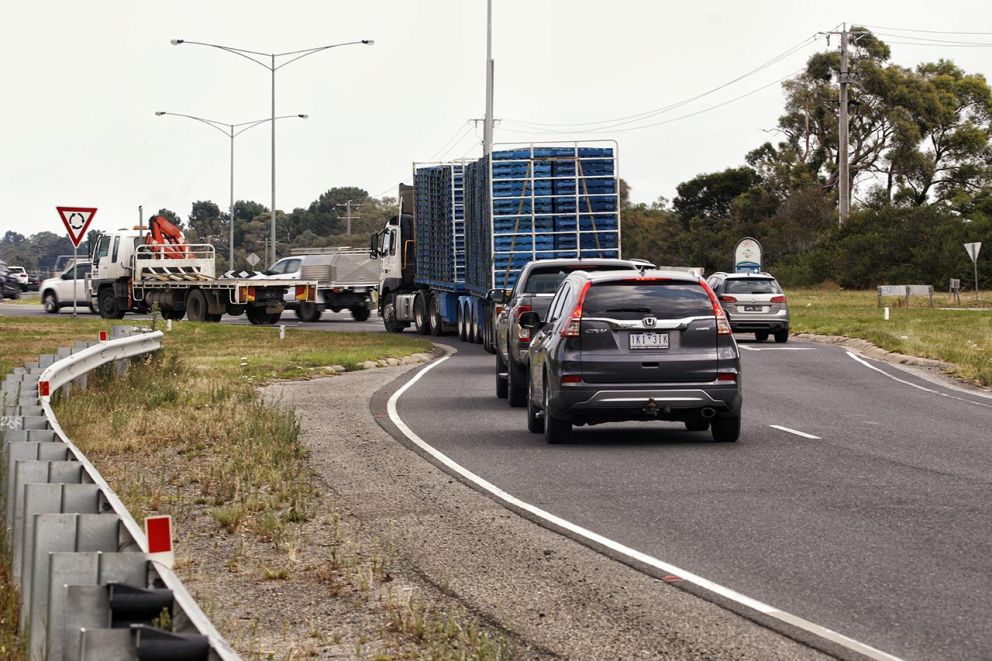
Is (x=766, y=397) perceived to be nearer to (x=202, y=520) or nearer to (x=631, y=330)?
(x=631, y=330)

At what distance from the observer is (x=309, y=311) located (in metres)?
53.8

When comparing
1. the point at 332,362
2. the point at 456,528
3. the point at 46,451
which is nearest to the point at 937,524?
the point at 456,528

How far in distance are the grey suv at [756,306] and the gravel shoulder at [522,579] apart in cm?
2442

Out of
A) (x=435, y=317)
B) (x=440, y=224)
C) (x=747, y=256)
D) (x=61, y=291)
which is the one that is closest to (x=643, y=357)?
(x=440, y=224)

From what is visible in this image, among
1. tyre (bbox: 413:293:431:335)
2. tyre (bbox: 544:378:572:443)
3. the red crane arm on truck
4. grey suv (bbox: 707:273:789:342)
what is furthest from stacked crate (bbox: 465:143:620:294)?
the red crane arm on truck

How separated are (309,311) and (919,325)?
20.4 m

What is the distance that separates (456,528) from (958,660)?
4.31 metres

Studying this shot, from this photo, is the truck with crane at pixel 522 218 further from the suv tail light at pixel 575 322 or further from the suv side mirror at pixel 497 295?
the suv tail light at pixel 575 322

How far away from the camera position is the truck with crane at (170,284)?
50.7 metres

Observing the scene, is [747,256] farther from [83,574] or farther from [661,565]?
[83,574]

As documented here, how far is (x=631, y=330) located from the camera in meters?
15.6

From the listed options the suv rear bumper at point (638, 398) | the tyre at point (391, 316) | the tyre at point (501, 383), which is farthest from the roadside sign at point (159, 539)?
the tyre at point (391, 316)

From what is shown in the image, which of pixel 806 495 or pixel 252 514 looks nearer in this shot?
pixel 252 514

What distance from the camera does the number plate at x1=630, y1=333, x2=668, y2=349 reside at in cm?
1559
